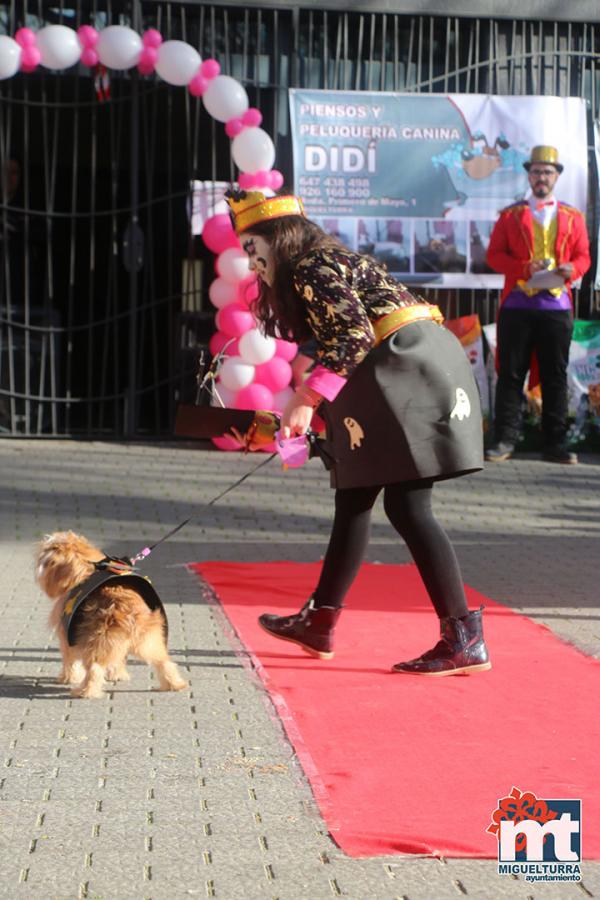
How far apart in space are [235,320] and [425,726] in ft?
22.2

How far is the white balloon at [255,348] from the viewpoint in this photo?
34.6 feet

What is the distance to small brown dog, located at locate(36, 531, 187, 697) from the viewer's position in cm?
466

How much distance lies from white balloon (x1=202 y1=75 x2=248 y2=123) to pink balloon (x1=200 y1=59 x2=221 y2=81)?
5cm

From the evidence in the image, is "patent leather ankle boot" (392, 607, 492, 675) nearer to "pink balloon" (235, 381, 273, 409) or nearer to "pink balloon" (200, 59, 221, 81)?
"pink balloon" (235, 381, 273, 409)

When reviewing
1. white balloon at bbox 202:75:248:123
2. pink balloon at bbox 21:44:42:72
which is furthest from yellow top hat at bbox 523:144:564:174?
pink balloon at bbox 21:44:42:72

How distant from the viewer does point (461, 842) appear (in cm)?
339

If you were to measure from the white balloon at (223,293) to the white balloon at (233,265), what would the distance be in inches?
2.1

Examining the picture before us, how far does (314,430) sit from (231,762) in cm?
170

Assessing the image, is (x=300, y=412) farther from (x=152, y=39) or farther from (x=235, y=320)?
(x=152, y=39)

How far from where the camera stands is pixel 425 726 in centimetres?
444

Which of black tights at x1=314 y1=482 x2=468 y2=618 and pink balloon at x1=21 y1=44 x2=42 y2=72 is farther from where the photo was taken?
pink balloon at x1=21 y1=44 x2=42 y2=72

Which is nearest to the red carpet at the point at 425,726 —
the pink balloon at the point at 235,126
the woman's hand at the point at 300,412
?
the woman's hand at the point at 300,412

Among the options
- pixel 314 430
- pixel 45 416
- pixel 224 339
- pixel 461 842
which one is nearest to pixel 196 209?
pixel 224 339

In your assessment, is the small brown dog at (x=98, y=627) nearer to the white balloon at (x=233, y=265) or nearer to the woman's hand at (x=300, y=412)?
the woman's hand at (x=300, y=412)
